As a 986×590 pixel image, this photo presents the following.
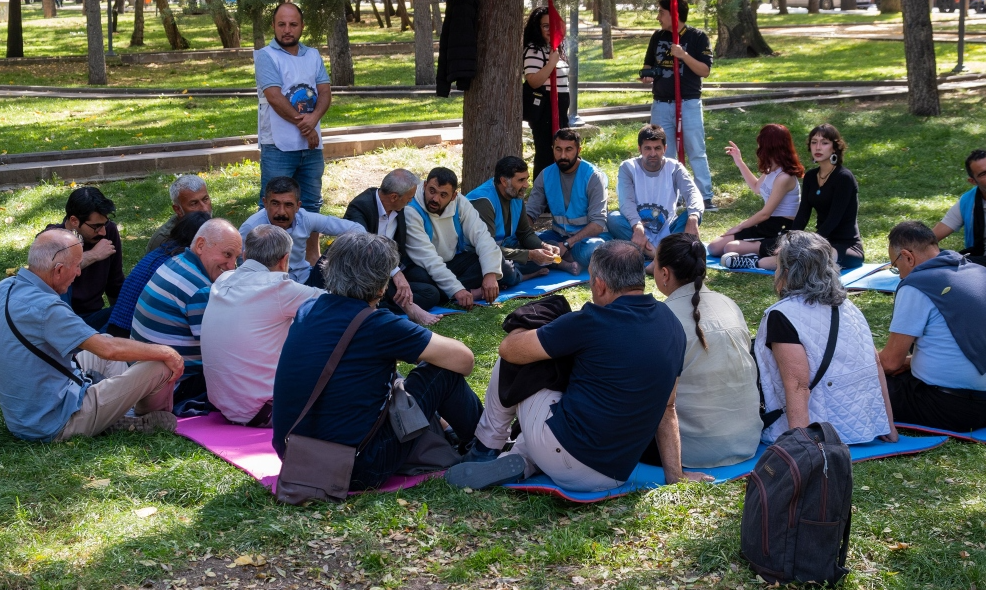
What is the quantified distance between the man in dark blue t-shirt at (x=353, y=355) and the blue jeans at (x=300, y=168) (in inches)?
144

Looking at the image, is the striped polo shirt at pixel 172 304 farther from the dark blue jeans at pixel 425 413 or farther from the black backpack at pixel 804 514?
the black backpack at pixel 804 514

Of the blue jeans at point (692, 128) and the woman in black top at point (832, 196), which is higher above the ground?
the blue jeans at point (692, 128)

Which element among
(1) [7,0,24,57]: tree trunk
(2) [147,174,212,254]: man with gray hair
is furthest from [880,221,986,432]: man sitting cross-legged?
(1) [7,0,24,57]: tree trunk

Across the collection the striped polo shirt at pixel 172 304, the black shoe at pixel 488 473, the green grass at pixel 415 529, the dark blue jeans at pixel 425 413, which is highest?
the striped polo shirt at pixel 172 304

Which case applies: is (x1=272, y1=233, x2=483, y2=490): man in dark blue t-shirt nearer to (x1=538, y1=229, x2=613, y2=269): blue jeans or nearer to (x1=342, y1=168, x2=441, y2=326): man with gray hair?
(x1=342, y1=168, x2=441, y2=326): man with gray hair

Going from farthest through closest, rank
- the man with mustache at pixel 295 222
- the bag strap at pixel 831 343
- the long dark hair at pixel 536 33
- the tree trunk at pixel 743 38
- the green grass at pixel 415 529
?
the tree trunk at pixel 743 38
the long dark hair at pixel 536 33
the man with mustache at pixel 295 222
the bag strap at pixel 831 343
the green grass at pixel 415 529

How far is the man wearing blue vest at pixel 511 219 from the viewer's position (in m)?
7.61

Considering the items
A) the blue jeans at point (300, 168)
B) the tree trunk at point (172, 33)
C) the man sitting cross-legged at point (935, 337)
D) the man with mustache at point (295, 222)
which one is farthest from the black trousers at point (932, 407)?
the tree trunk at point (172, 33)

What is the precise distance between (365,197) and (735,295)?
300 cm

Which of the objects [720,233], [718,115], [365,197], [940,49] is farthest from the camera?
[940,49]

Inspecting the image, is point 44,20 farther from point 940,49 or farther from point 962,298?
point 962,298

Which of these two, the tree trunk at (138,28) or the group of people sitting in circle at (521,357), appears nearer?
the group of people sitting in circle at (521,357)

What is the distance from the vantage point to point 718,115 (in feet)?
47.9

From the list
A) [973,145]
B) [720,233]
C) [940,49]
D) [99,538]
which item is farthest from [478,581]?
[940,49]
